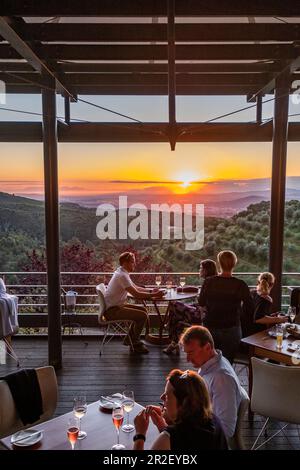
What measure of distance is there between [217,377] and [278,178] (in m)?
3.38

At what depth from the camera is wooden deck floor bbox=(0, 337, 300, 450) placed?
4.03 meters

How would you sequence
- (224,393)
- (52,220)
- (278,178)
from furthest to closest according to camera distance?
1. (278,178)
2. (52,220)
3. (224,393)

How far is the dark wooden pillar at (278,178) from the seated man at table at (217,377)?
299 centimetres

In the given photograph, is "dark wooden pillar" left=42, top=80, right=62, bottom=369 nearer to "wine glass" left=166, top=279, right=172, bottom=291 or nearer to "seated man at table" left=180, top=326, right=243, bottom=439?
"wine glass" left=166, top=279, right=172, bottom=291

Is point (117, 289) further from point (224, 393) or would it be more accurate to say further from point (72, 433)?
point (72, 433)

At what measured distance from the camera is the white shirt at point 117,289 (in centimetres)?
545

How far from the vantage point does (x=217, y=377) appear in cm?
238

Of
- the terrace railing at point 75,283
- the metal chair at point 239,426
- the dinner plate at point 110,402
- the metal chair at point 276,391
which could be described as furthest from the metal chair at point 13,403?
the terrace railing at point 75,283

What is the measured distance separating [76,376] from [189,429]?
3.29 m

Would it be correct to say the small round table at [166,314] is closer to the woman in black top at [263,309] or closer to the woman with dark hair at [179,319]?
the woman with dark hair at [179,319]

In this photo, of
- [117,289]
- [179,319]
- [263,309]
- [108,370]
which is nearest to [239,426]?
[263,309]

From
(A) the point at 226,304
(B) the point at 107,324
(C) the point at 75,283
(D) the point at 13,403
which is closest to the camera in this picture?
(D) the point at 13,403

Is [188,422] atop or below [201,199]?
below

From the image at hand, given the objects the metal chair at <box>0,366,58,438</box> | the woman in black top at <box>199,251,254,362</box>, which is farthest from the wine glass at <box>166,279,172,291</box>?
the metal chair at <box>0,366,58,438</box>
